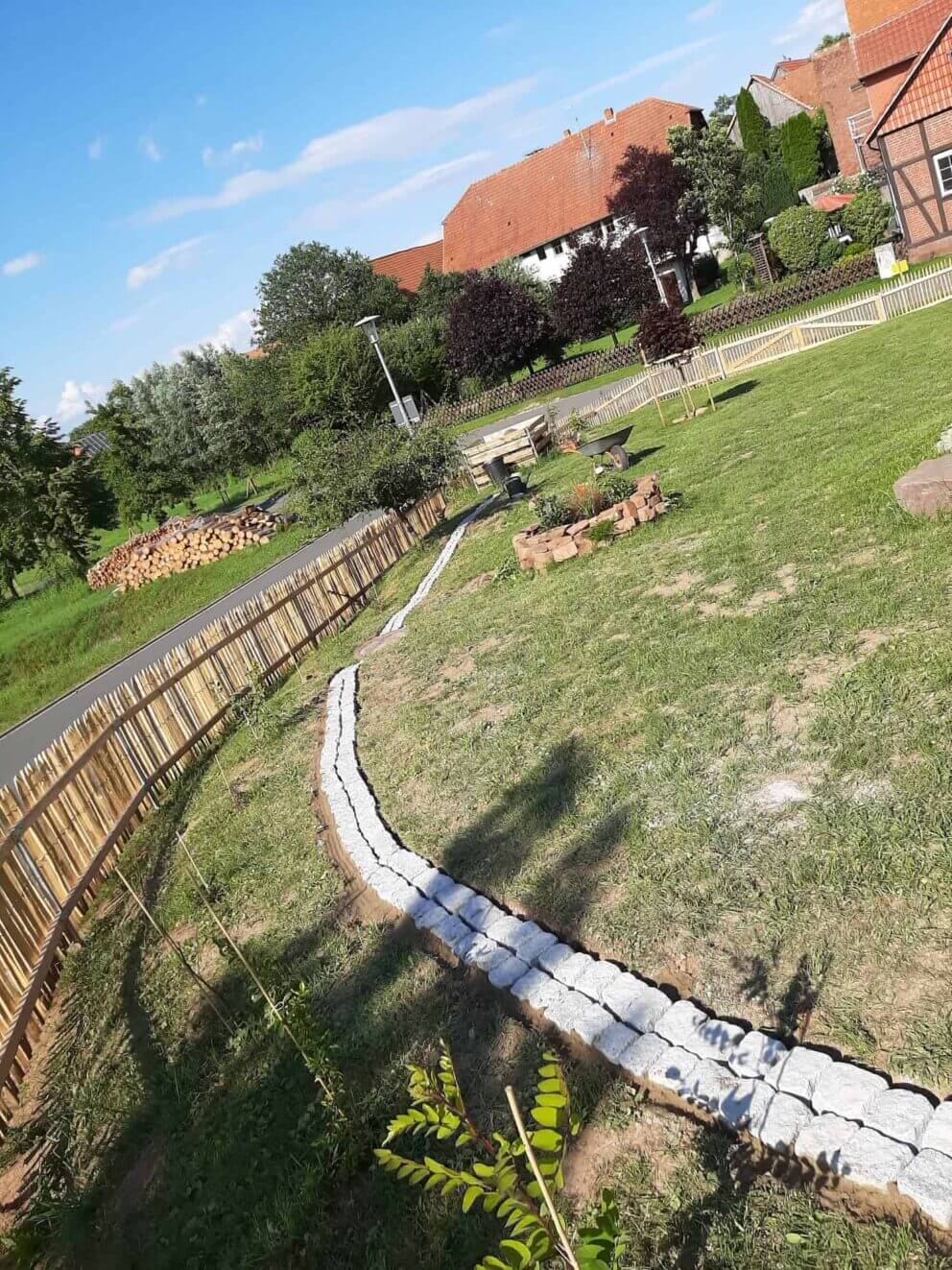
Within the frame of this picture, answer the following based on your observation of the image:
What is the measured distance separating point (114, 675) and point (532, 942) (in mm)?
15611

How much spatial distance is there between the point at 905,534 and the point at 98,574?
2515 cm

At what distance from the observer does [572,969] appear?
3.87m

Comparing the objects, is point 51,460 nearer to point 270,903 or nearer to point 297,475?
point 297,475

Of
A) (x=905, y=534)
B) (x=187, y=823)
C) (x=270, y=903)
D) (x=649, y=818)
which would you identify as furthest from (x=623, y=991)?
(x=187, y=823)

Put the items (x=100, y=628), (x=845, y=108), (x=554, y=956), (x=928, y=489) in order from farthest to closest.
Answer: (x=845, y=108) < (x=100, y=628) < (x=928, y=489) < (x=554, y=956)

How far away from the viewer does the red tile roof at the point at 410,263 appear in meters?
61.4

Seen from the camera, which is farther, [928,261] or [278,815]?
[928,261]

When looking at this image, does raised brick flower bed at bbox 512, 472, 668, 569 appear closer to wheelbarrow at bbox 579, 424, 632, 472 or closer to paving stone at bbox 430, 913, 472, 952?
wheelbarrow at bbox 579, 424, 632, 472

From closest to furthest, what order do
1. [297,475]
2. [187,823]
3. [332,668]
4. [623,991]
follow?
[623,991]
[187,823]
[332,668]
[297,475]

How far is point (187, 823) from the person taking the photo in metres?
8.00

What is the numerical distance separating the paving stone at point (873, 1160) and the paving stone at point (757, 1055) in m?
0.35

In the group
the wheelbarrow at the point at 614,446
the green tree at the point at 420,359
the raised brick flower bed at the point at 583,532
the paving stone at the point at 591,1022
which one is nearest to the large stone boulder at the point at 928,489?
the raised brick flower bed at the point at 583,532

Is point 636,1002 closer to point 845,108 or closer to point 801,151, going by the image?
point 845,108

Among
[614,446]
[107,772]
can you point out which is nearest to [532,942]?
[107,772]
